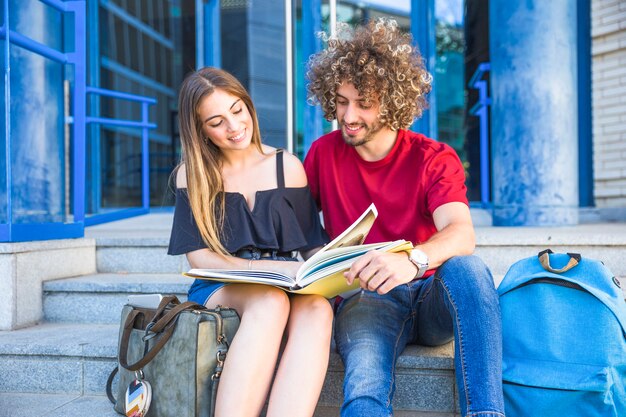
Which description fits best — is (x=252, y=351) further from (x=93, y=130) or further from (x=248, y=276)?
(x=93, y=130)

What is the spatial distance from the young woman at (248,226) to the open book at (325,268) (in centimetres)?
15

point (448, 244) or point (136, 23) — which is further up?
point (136, 23)

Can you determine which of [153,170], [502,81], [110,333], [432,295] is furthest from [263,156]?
[153,170]

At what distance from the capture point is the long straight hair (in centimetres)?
217

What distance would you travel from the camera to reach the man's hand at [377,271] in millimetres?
1688

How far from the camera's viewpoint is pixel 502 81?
393 centimetres

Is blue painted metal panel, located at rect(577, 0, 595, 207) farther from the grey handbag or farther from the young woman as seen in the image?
the grey handbag

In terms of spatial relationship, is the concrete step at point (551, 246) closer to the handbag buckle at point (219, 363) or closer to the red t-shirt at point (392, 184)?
the red t-shirt at point (392, 184)

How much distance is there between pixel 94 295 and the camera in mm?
2869

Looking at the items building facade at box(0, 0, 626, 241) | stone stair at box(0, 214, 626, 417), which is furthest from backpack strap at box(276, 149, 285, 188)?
stone stair at box(0, 214, 626, 417)

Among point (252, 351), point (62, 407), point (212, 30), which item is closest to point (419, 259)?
point (252, 351)

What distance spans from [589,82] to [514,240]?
10.2 feet

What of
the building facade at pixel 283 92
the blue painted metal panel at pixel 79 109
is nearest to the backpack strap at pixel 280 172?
the building facade at pixel 283 92

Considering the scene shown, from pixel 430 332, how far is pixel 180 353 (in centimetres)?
90
